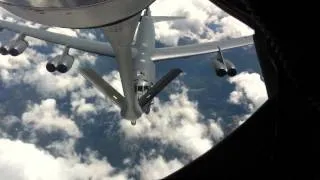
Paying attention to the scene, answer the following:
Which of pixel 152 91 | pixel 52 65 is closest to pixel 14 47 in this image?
pixel 52 65

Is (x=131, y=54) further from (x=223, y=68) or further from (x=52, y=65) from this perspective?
(x=223, y=68)

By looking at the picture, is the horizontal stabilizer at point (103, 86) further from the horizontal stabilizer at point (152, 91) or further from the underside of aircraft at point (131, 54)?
the horizontal stabilizer at point (152, 91)

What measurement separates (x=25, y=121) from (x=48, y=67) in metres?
116

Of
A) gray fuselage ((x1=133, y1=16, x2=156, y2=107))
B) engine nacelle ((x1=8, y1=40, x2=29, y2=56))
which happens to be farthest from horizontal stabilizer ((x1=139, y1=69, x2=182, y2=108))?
engine nacelle ((x1=8, y1=40, x2=29, y2=56))

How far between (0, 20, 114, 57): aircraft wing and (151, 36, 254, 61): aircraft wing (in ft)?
10.1

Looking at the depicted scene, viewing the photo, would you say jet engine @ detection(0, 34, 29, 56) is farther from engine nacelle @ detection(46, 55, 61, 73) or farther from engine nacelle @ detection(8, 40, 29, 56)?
engine nacelle @ detection(46, 55, 61, 73)

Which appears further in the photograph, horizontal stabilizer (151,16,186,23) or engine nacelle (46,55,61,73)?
horizontal stabilizer (151,16,186,23)

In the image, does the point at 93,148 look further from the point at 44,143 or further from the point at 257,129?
the point at 257,129

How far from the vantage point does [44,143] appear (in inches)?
4857

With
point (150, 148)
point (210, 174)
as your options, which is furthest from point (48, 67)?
point (150, 148)

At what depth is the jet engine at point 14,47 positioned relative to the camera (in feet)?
80.8

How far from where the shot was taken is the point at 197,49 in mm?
30375

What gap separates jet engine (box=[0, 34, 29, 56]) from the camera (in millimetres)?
24641

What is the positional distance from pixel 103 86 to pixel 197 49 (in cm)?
873
